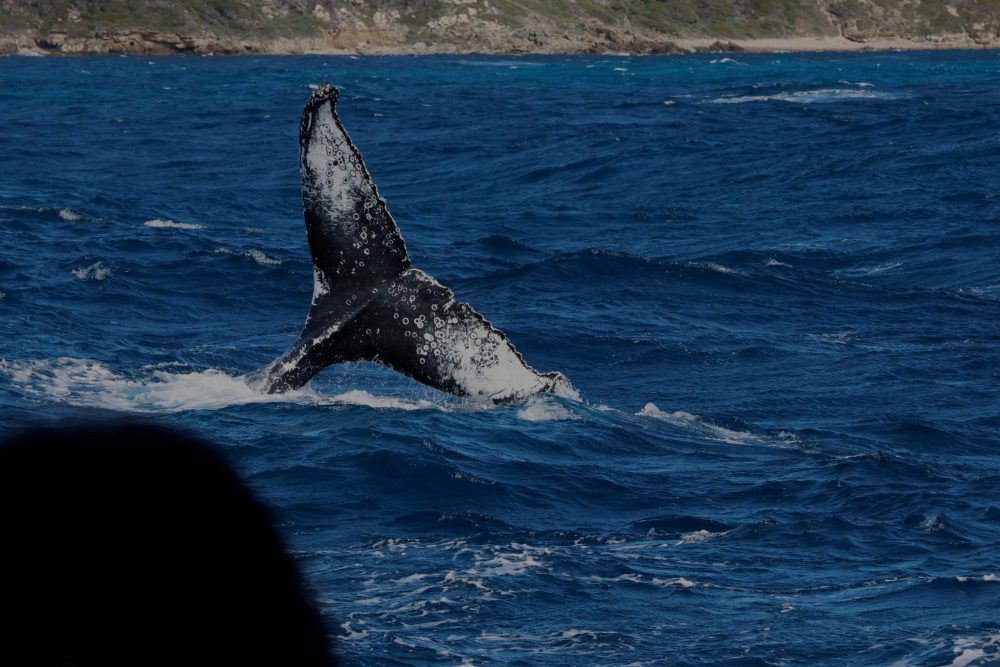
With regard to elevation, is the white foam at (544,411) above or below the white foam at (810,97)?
below

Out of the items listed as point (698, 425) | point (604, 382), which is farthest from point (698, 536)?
point (604, 382)

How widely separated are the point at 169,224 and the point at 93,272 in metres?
6.02

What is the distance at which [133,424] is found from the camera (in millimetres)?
2061

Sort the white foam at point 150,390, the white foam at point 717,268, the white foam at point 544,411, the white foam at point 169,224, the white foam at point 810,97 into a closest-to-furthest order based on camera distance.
→ the white foam at point 150,390
the white foam at point 544,411
the white foam at point 717,268
the white foam at point 169,224
the white foam at point 810,97

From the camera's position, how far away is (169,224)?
29.0 m

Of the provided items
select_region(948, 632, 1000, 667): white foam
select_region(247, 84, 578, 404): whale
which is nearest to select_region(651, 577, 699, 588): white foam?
select_region(247, 84, 578, 404): whale

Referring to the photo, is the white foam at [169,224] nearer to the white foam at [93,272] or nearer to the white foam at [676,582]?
the white foam at [93,272]

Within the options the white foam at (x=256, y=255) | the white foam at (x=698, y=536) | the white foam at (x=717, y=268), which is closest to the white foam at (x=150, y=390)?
the white foam at (x=698, y=536)

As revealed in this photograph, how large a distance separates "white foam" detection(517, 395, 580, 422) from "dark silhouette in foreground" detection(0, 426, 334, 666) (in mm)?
12945

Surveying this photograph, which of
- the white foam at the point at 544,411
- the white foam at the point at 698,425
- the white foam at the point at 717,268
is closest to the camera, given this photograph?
the white foam at the point at 698,425

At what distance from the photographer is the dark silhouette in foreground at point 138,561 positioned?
1933mm

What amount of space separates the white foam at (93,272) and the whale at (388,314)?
12985 mm

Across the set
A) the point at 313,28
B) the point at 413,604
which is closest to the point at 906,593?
the point at 413,604

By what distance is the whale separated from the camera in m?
10.2
